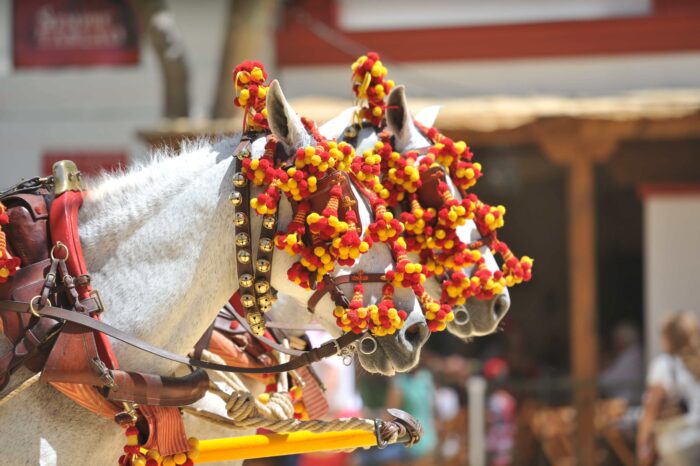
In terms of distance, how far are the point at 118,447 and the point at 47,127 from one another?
8.10 metres

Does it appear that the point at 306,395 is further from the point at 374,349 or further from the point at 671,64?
the point at 671,64

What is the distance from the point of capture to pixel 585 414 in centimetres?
820

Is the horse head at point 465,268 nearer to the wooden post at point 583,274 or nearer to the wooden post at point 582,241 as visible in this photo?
the wooden post at point 582,241

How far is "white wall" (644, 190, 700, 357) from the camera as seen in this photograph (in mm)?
9172

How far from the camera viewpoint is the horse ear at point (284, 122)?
112 inches

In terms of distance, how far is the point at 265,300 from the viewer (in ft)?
9.54

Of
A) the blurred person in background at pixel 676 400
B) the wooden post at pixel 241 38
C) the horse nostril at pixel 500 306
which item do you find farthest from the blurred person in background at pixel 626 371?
the horse nostril at pixel 500 306

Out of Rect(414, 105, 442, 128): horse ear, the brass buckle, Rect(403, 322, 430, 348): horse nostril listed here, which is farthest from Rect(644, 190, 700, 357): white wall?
the brass buckle

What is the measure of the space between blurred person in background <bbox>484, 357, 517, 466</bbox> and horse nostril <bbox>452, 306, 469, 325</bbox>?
14.6 feet

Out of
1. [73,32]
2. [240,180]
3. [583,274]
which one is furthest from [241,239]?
[73,32]

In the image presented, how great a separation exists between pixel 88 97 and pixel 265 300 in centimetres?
803

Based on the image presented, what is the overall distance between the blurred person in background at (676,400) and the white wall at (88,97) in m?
5.03

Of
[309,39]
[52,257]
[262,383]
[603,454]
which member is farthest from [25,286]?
[309,39]

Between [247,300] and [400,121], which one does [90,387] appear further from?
[400,121]
